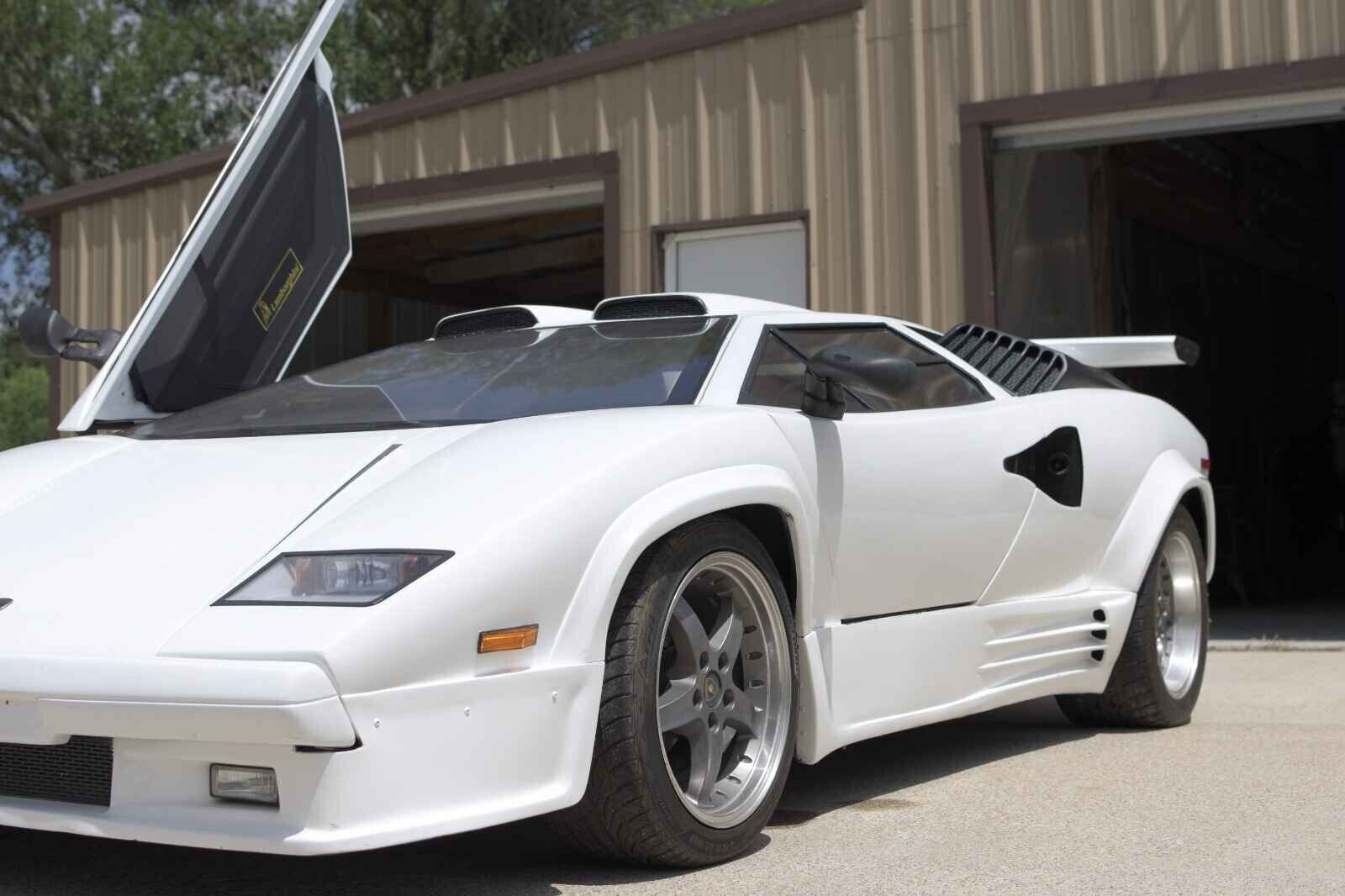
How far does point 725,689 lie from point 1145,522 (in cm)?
223

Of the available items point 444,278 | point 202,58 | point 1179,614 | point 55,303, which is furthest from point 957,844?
point 202,58

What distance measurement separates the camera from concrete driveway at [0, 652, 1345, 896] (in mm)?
3156

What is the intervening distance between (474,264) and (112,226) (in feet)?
15.4

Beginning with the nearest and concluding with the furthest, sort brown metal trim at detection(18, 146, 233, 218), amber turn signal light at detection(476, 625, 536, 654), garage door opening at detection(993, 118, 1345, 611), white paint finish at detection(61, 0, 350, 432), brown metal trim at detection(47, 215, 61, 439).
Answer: amber turn signal light at detection(476, 625, 536, 654) → white paint finish at detection(61, 0, 350, 432) → garage door opening at detection(993, 118, 1345, 611) → brown metal trim at detection(18, 146, 233, 218) → brown metal trim at detection(47, 215, 61, 439)

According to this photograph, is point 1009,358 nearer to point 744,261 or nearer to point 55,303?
point 744,261

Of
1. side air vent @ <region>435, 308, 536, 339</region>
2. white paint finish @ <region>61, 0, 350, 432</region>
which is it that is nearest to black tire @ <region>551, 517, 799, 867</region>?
side air vent @ <region>435, 308, 536, 339</region>

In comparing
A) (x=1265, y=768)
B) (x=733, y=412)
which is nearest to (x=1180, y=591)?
(x=1265, y=768)

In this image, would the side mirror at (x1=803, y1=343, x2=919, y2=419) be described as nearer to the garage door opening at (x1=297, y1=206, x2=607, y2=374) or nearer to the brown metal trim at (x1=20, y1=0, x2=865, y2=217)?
the brown metal trim at (x1=20, y1=0, x2=865, y2=217)

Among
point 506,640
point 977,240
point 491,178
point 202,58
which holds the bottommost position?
point 506,640

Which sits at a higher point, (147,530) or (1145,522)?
(147,530)

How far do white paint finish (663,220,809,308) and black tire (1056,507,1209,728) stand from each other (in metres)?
4.73

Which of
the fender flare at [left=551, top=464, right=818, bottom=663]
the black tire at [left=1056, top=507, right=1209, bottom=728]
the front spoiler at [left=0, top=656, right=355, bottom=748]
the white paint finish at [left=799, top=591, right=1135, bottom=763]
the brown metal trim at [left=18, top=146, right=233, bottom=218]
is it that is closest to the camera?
the front spoiler at [left=0, top=656, right=355, bottom=748]

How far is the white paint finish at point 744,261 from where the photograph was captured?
9836 mm

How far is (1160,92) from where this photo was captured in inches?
338
